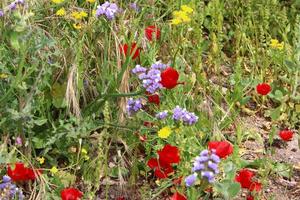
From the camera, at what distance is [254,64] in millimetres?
3615

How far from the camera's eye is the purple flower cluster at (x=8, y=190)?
2.44m

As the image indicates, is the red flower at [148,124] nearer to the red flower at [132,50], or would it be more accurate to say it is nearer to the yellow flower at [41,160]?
the red flower at [132,50]

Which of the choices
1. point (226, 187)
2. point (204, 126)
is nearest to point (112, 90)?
point (204, 126)

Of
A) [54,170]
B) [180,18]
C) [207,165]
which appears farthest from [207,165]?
[180,18]

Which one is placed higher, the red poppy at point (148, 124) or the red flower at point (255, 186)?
the red poppy at point (148, 124)

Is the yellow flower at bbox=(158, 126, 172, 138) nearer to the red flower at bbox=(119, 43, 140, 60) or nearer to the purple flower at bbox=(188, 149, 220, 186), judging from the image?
the red flower at bbox=(119, 43, 140, 60)

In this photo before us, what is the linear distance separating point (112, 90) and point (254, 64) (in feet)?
2.99

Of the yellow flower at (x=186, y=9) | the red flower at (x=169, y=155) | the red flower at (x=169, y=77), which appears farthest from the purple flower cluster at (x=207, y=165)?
the yellow flower at (x=186, y=9)

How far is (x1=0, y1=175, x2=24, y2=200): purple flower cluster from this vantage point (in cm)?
244

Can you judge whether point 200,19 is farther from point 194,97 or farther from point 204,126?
point 204,126

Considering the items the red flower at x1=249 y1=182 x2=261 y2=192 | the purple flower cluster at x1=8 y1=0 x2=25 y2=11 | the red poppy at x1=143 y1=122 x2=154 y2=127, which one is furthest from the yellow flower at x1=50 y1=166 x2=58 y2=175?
the red flower at x1=249 y1=182 x2=261 y2=192

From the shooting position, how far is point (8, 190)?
2430 mm

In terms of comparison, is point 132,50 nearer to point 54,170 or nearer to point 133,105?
point 133,105

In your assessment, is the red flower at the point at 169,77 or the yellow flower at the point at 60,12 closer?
the red flower at the point at 169,77
